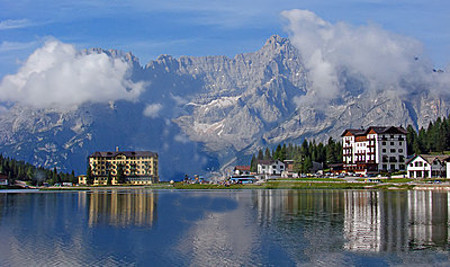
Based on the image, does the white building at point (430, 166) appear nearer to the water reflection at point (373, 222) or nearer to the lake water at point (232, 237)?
the water reflection at point (373, 222)

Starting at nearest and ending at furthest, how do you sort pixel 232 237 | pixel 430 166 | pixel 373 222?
pixel 232 237
pixel 373 222
pixel 430 166

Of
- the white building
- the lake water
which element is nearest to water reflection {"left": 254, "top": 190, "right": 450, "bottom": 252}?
the lake water

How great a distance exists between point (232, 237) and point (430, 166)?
140600mm

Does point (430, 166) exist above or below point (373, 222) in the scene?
above

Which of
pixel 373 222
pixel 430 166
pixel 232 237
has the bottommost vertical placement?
pixel 232 237

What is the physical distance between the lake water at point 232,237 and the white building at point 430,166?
97148 mm

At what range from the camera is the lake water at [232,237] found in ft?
170

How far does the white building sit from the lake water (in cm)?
9715

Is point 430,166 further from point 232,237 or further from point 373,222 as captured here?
point 232,237

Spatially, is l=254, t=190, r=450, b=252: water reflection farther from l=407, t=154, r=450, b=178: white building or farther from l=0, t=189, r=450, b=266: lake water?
l=407, t=154, r=450, b=178: white building

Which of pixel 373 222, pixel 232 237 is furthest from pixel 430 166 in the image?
pixel 232 237

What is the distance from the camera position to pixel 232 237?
6462cm

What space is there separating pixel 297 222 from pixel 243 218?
415 inches

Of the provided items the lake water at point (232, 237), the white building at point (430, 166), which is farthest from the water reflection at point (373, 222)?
the white building at point (430, 166)
